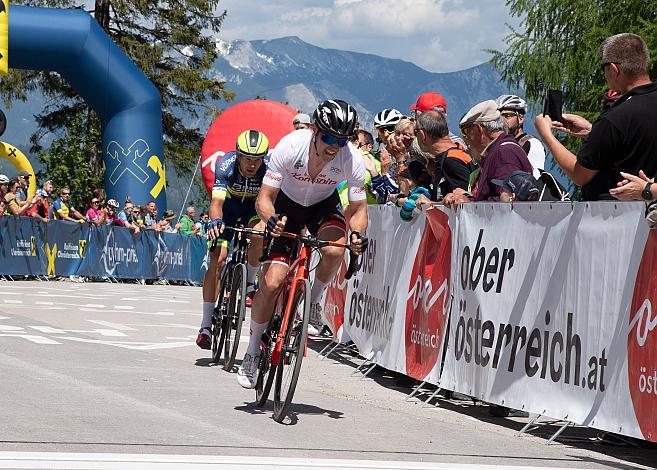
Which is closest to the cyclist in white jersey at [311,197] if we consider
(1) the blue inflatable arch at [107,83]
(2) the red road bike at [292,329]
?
(2) the red road bike at [292,329]

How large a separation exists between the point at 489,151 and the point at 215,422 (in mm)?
2920

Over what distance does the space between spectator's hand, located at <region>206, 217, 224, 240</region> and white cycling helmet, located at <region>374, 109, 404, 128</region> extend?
3.33 meters

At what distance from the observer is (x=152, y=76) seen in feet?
166

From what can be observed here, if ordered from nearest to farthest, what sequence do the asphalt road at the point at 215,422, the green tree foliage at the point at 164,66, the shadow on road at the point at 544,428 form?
the asphalt road at the point at 215,422
the shadow on road at the point at 544,428
the green tree foliage at the point at 164,66

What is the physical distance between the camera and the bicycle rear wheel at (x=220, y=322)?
1103 centimetres

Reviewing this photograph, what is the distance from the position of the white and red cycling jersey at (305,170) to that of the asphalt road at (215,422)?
4.83 ft

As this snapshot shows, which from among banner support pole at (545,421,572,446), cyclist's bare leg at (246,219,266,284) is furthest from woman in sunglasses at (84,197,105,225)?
banner support pole at (545,421,572,446)

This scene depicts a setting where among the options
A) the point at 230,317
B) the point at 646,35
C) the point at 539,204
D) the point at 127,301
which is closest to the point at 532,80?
the point at 646,35

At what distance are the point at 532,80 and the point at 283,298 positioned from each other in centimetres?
2921

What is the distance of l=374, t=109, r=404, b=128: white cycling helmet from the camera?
1284 centimetres

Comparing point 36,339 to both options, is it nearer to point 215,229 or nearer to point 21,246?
point 215,229

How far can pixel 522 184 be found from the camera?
8.32 metres

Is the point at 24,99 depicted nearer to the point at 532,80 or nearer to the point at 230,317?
the point at 532,80

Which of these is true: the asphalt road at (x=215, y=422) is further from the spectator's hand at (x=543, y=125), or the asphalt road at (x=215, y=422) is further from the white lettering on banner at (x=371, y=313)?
the spectator's hand at (x=543, y=125)
